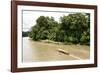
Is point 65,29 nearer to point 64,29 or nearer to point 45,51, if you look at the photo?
point 64,29

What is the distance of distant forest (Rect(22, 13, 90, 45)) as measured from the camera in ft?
6.33

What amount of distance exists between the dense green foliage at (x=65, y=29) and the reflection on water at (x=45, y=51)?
0.06 meters

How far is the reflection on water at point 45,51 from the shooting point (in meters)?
1.88

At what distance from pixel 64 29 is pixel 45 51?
0.30 metres

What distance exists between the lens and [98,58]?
7.02ft

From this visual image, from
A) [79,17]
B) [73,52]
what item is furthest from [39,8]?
[73,52]

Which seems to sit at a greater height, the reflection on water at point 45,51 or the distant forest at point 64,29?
the distant forest at point 64,29

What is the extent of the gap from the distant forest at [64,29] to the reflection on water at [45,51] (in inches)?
2.1

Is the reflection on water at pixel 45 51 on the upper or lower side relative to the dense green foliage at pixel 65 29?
lower

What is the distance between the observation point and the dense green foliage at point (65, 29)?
1.93 m

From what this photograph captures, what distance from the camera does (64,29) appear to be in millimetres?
2020

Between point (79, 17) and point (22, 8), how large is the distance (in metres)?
0.61

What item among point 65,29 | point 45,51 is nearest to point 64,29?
point 65,29

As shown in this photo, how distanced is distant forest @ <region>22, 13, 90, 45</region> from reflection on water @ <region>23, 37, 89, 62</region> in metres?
0.05
